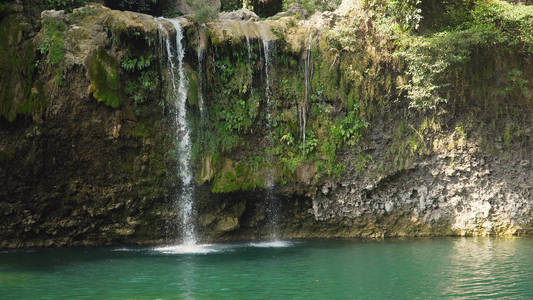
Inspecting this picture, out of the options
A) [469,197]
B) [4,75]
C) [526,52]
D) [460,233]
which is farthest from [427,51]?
[4,75]

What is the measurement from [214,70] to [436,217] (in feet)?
27.2

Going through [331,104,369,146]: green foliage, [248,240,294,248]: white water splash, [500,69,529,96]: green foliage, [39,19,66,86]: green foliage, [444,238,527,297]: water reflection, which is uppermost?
[39,19,66,86]: green foliage

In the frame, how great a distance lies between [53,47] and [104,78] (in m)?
1.50

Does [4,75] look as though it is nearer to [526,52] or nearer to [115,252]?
[115,252]

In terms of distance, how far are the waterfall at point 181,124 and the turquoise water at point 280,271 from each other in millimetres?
1293

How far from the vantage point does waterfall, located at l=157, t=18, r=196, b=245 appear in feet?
46.8

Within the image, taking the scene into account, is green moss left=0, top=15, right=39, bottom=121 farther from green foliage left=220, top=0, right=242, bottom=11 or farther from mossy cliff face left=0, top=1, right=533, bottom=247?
green foliage left=220, top=0, right=242, bottom=11

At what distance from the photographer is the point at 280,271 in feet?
34.6

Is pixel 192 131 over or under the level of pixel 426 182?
over

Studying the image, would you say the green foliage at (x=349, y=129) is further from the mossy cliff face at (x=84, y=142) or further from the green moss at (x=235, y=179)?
the mossy cliff face at (x=84, y=142)

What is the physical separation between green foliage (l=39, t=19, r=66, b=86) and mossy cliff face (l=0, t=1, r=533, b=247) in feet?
5.45

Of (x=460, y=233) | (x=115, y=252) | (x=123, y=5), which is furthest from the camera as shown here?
(x=123, y=5)

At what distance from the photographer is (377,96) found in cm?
1567

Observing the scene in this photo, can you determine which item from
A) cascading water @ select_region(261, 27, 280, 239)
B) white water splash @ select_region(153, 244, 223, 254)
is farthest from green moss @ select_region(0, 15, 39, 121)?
cascading water @ select_region(261, 27, 280, 239)
